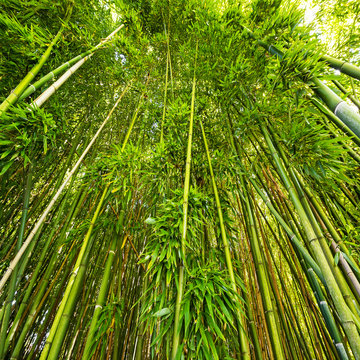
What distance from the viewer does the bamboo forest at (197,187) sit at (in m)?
1.09

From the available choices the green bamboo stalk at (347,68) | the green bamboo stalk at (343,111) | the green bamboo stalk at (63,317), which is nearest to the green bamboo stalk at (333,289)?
the green bamboo stalk at (343,111)

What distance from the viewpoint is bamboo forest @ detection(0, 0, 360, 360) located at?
109 cm

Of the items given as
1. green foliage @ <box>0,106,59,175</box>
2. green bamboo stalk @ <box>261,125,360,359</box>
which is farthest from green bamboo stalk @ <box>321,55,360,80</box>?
green foliage @ <box>0,106,59,175</box>

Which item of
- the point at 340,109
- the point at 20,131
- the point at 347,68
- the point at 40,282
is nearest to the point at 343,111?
the point at 340,109

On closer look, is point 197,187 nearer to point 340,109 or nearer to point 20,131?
point 340,109

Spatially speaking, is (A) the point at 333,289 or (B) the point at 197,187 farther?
A: (B) the point at 197,187

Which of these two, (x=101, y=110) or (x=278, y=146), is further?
(x=101, y=110)

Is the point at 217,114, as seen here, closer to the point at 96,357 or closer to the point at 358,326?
the point at 358,326

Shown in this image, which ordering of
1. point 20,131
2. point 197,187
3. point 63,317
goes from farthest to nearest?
point 197,187 → point 20,131 → point 63,317

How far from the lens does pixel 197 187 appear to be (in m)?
1.79

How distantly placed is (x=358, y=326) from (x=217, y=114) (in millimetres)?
2028

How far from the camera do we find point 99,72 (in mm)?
2494

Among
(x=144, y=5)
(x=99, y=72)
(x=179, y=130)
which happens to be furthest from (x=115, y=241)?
(x=144, y=5)

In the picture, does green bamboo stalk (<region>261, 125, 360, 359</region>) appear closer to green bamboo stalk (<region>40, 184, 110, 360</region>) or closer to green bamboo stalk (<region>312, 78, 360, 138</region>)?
green bamboo stalk (<region>312, 78, 360, 138</region>)
